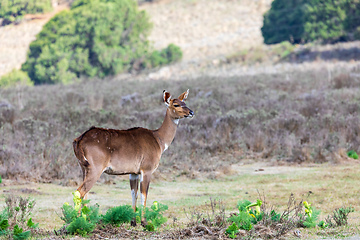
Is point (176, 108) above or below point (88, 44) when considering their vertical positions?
below

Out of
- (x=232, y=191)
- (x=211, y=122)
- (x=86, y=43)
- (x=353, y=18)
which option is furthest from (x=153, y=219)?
(x=353, y=18)

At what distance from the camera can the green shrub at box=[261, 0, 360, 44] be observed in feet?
168

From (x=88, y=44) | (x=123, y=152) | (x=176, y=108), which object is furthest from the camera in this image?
(x=88, y=44)

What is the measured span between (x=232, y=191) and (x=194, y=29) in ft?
249

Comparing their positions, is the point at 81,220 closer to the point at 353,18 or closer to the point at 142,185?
the point at 142,185

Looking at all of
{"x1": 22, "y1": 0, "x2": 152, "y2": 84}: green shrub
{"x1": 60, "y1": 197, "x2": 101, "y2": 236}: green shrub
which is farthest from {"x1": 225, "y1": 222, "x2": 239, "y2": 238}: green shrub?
{"x1": 22, "y1": 0, "x2": 152, "y2": 84}: green shrub

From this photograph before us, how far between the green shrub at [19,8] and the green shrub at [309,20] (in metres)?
24.5

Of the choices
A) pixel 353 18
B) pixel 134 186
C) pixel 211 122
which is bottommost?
pixel 211 122

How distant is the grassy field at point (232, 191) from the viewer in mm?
10418

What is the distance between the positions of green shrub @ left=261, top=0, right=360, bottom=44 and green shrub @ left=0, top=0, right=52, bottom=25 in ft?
80.3

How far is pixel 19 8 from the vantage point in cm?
4928

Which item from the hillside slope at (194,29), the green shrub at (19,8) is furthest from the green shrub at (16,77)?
the green shrub at (19,8)

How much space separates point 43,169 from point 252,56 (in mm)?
42223

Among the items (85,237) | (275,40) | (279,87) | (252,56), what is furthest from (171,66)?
(85,237)
